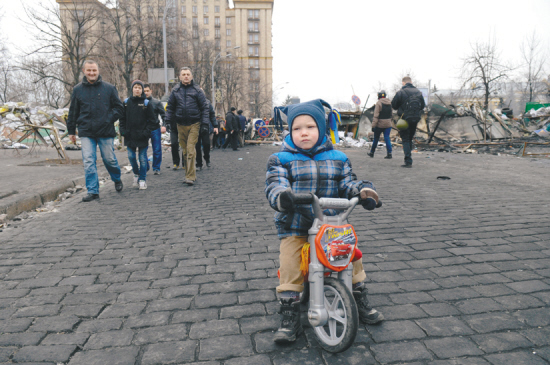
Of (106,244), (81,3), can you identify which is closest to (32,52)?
(81,3)

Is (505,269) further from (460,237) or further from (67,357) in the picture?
(67,357)

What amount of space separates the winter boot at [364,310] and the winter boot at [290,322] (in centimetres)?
39

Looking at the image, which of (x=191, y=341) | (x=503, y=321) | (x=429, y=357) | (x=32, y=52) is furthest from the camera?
(x=32, y=52)

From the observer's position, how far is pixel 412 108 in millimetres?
10094

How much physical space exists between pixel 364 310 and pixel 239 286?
3.34ft

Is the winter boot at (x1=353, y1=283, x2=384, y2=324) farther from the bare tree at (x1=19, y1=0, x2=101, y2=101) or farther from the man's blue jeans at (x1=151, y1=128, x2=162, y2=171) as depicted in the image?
the bare tree at (x1=19, y1=0, x2=101, y2=101)

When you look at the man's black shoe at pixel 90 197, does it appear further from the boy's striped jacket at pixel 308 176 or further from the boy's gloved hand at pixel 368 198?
the boy's gloved hand at pixel 368 198

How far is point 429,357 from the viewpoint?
2.08 m

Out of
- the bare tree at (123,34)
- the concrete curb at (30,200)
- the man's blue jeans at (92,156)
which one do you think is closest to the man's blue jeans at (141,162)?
the man's blue jeans at (92,156)

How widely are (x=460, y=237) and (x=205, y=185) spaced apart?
5.14 meters

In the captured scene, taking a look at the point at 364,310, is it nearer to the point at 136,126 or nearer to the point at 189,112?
the point at 189,112

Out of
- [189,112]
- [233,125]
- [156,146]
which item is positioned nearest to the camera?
[189,112]

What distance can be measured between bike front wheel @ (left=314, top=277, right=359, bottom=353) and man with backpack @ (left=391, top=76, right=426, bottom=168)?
8634 mm

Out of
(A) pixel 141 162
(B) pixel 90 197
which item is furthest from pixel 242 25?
(B) pixel 90 197
